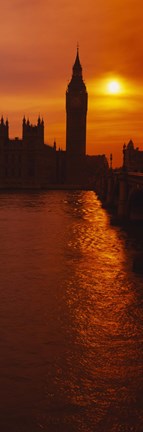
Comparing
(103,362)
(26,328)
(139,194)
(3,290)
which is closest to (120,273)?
(3,290)

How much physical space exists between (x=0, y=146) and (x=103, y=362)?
431 feet

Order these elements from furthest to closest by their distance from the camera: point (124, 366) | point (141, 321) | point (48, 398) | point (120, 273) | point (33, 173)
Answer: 1. point (33, 173)
2. point (120, 273)
3. point (141, 321)
4. point (124, 366)
5. point (48, 398)

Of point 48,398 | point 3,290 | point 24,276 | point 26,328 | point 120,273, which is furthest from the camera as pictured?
point 120,273

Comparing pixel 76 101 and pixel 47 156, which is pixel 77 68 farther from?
pixel 47 156

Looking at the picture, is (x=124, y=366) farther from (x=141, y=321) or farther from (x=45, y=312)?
(x=45, y=312)

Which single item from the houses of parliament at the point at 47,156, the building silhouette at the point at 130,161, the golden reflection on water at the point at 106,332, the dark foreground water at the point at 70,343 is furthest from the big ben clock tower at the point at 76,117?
the dark foreground water at the point at 70,343

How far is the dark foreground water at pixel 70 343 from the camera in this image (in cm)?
862

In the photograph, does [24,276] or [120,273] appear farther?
[120,273]

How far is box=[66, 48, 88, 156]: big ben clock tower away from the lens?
480ft

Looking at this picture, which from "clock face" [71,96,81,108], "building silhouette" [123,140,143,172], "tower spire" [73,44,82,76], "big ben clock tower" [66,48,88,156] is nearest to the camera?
"building silhouette" [123,140,143,172]

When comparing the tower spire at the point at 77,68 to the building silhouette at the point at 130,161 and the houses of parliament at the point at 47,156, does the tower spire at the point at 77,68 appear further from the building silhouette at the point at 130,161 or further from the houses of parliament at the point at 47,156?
the building silhouette at the point at 130,161

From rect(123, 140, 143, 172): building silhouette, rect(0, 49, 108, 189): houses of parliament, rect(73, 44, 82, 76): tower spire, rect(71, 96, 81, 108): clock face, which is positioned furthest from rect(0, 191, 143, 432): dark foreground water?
rect(73, 44, 82, 76): tower spire

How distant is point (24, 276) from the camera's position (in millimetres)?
18625

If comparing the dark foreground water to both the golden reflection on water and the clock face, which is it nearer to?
the golden reflection on water
